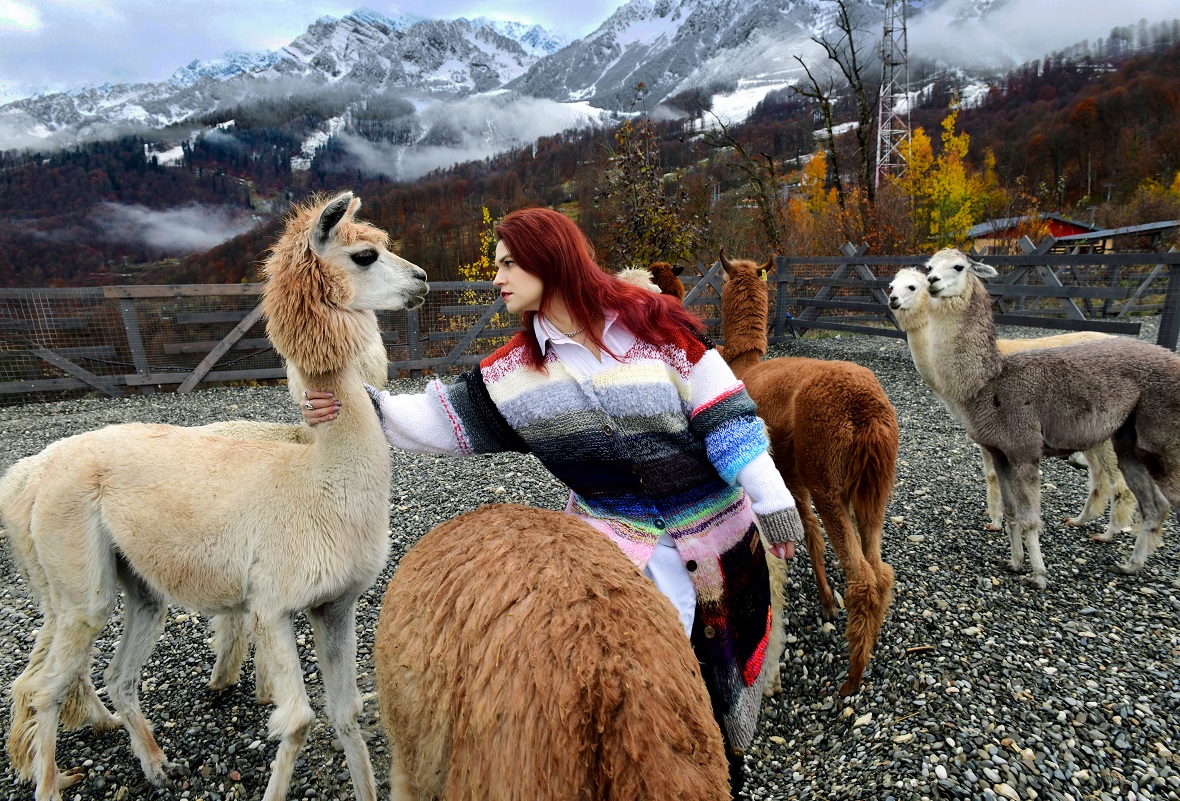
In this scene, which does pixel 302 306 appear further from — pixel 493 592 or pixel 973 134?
pixel 973 134

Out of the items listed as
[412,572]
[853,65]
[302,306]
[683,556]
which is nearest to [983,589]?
[683,556]

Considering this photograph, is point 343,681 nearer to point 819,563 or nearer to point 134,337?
point 819,563

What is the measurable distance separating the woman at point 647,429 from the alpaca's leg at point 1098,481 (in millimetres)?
3907

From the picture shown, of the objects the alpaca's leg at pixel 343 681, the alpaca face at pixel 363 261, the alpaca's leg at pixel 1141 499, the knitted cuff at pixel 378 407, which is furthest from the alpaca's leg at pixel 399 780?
the alpaca's leg at pixel 1141 499

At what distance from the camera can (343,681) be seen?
2.04 m

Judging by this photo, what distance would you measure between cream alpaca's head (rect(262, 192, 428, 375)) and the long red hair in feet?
1.66

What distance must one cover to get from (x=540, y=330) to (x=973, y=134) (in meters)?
80.0

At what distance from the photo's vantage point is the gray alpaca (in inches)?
135

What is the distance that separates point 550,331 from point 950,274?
3559 mm

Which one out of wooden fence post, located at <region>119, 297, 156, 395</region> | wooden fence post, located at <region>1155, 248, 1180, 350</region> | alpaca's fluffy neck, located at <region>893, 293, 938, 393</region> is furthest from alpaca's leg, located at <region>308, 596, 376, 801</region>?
wooden fence post, located at <region>119, 297, 156, 395</region>

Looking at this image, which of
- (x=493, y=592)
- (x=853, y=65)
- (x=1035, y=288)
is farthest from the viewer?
(x=853, y=65)

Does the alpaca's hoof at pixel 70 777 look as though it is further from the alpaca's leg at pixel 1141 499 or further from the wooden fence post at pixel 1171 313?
the wooden fence post at pixel 1171 313

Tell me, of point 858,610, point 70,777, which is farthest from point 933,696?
point 70,777

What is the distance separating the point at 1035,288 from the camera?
→ 8.89 m
